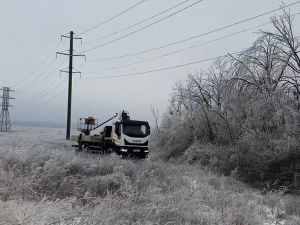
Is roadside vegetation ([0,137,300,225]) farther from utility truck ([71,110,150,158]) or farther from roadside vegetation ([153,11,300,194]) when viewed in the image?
utility truck ([71,110,150,158])

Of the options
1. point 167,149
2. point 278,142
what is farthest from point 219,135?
point 278,142

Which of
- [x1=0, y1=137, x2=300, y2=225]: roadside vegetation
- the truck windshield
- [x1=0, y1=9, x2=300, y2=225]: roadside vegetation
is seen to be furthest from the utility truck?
[x1=0, y1=137, x2=300, y2=225]: roadside vegetation

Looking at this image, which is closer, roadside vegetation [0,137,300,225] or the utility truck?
roadside vegetation [0,137,300,225]

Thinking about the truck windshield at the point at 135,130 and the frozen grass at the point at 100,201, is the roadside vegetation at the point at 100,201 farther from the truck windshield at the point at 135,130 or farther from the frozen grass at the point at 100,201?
the truck windshield at the point at 135,130

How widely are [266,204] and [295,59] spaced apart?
13344 mm

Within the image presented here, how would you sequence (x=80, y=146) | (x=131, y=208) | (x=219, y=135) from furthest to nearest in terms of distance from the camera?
(x=80, y=146) → (x=219, y=135) → (x=131, y=208)

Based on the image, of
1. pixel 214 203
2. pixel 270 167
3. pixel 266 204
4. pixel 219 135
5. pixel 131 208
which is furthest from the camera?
pixel 219 135

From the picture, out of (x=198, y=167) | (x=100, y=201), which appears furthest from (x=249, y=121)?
(x=100, y=201)

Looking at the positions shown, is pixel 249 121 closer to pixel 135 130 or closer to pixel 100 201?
pixel 135 130

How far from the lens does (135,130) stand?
92.3 feet

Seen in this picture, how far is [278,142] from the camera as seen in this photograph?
19000mm

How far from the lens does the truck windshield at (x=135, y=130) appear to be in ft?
91.0

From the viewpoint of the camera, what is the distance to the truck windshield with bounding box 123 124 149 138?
27.8 m

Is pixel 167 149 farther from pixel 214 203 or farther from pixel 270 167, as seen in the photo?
pixel 214 203
